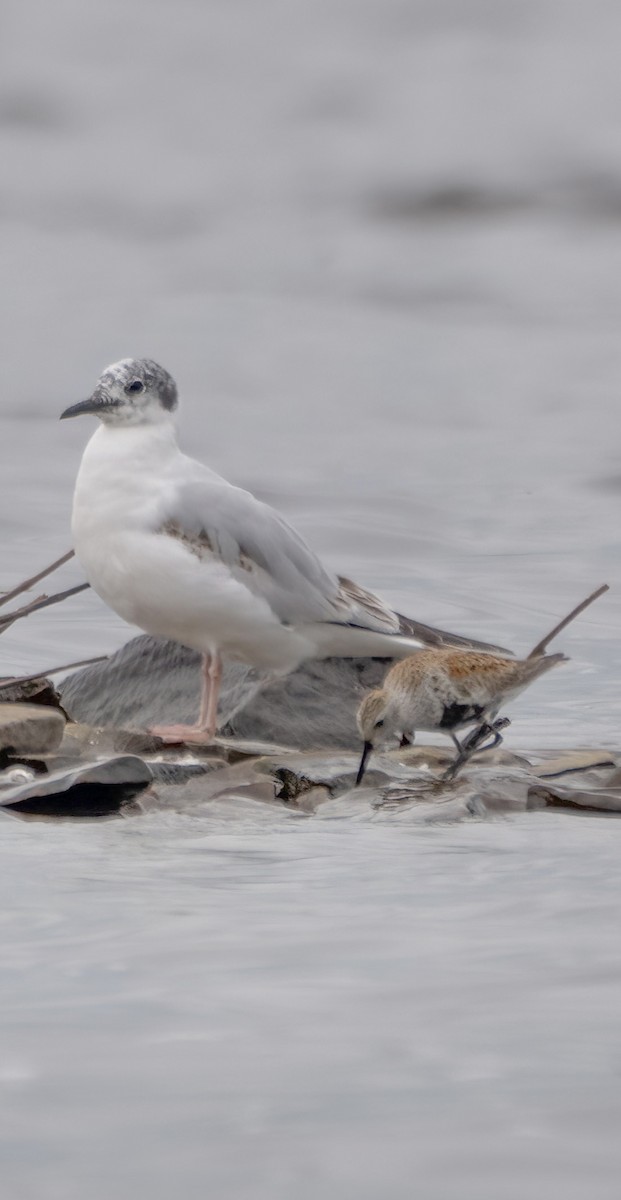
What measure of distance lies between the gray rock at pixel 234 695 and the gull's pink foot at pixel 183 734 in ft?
0.81

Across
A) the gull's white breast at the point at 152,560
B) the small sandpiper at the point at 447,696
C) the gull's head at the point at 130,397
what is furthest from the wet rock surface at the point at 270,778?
the gull's head at the point at 130,397

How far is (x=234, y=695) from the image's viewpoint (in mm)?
7496

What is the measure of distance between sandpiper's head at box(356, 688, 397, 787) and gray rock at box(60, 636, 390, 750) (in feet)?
2.61

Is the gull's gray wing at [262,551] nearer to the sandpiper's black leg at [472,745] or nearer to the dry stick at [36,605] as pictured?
the dry stick at [36,605]

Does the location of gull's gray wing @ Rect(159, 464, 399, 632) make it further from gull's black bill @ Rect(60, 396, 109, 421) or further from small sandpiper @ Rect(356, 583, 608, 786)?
small sandpiper @ Rect(356, 583, 608, 786)

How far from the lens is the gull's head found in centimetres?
723

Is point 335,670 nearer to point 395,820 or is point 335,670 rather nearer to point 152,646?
point 152,646

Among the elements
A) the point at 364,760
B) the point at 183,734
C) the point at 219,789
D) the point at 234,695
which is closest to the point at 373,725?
the point at 364,760

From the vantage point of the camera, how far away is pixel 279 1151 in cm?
318

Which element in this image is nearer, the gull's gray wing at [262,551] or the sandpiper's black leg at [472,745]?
the sandpiper's black leg at [472,745]

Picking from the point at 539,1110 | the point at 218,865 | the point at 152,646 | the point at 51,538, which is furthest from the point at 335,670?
the point at 51,538

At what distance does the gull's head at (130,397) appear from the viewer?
23.7 feet

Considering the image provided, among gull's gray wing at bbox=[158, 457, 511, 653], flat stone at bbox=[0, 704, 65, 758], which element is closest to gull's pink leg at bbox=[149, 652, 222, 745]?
gull's gray wing at bbox=[158, 457, 511, 653]

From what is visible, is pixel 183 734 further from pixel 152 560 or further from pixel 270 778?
pixel 270 778
